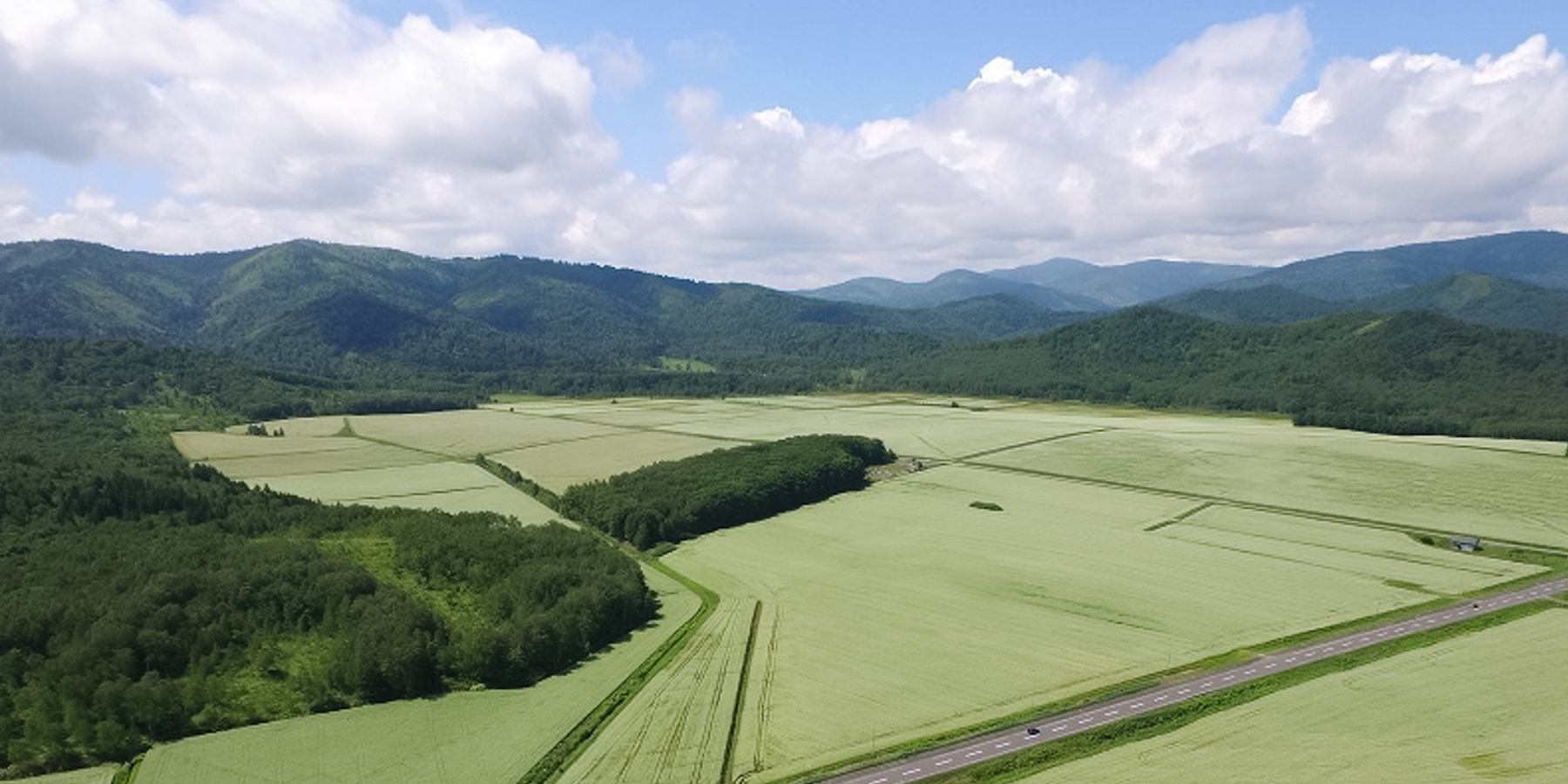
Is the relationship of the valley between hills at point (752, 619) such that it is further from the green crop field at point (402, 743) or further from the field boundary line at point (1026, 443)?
the field boundary line at point (1026, 443)

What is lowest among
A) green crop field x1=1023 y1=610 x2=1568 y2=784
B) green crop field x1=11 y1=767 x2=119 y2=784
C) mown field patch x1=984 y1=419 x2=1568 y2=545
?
green crop field x1=11 y1=767 x2=119 y2=784

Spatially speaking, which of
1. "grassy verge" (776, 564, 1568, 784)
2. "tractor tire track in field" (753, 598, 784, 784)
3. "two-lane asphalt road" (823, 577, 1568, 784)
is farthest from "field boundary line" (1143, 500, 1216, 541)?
"tractor tire track in field" (753, 598, 784, 784)

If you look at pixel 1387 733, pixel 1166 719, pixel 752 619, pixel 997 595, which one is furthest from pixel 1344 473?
pixel 752 619

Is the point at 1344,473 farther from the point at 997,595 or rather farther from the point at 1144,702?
the point at 1144,702

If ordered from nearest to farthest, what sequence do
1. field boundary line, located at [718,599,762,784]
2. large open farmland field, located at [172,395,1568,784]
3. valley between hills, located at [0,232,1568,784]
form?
1. field boundary line, located at [718,599,762,784]
2. valley between hills, located at [0,232,1568,784]
3. large open farmland field, located at [172,395,1568,784]

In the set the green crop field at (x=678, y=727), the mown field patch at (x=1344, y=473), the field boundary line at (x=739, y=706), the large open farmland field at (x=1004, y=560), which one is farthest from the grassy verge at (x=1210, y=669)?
the mown field patch at (x=1344, y=473)

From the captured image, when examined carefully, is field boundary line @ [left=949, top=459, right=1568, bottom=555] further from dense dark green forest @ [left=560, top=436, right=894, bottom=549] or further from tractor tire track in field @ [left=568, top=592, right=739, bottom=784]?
tractor tire track in field @ [left=568, top=592, right=739, bottom=784]
